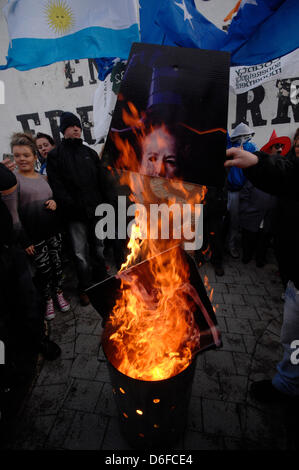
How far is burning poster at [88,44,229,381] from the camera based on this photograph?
1.24m

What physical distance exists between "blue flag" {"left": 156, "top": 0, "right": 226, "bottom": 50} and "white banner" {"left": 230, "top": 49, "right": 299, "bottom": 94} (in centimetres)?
148

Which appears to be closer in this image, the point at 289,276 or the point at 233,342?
the point at 289,276

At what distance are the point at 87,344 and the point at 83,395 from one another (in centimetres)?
73

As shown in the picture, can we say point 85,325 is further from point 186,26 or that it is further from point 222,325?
point 186,26

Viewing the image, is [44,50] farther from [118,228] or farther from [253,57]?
[118,228]

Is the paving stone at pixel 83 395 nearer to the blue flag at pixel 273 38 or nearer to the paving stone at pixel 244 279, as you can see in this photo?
the paving stone at pixel 244 279

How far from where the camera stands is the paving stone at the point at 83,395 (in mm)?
2355

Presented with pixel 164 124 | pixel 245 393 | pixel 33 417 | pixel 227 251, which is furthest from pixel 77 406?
pixel 227 251

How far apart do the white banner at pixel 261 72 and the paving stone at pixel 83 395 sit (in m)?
5.38

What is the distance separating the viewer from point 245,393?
242cm

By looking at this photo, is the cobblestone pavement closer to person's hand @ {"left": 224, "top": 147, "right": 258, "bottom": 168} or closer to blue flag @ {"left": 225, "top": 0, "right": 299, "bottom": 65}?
person's hand @ {"left": 224, "top": 147, "right": 258, "bottom": 168}

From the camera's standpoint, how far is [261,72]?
12.4ft

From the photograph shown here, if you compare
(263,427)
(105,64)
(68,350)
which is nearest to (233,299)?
(263,427)

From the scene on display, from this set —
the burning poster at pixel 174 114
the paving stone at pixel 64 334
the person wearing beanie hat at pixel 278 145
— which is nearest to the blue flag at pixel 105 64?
the burning poster at pixel 174 114
